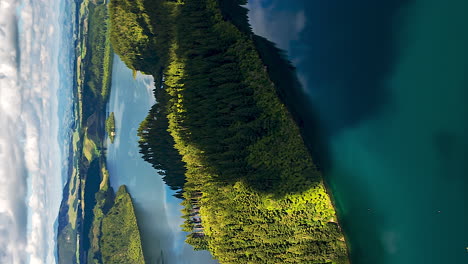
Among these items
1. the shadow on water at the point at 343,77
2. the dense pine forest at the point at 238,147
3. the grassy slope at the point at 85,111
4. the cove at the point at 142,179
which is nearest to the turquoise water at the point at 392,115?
the shadow on water at the point at 343,77

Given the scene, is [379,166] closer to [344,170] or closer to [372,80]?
[344,170]

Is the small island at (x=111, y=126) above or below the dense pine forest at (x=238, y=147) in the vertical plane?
above

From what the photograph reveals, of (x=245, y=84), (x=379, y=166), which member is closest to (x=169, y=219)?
(x=245, y=84)

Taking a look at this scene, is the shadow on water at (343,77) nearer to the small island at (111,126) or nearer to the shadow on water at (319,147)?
the shadow on water at (319,147)

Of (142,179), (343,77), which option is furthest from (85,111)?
(343,77)

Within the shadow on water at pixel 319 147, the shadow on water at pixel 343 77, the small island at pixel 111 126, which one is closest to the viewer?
the shadow on water at pixel 343 77

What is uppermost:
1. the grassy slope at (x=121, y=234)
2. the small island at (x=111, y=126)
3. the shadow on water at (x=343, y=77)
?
the small island at (x=111, y=126)

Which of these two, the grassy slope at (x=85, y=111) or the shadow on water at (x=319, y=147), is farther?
the grassy slope at (x=85, y=111)

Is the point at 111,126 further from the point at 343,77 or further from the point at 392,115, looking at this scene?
the point at 392,115
